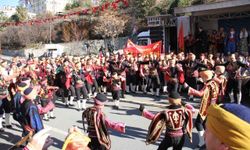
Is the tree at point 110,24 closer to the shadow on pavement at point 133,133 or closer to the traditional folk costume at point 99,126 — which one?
the shadow on pavement at point 133,133

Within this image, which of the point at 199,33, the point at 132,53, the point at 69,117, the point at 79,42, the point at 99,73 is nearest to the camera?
the point at 69,117

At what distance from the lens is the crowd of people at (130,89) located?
609 cm

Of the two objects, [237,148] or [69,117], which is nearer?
[237,148]

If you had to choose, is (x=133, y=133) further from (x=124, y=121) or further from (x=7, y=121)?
(x=7, y=121)

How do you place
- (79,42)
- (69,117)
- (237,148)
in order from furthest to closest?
(79,42), (69,117), (237,148)

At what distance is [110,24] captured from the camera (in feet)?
123

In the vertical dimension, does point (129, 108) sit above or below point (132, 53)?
below

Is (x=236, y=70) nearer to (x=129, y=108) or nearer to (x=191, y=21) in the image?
(x=129, y=108)

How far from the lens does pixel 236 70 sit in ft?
37.8

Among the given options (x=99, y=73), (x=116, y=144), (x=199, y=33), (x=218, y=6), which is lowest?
(x=116, y=144)

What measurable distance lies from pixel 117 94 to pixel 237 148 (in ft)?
35.6

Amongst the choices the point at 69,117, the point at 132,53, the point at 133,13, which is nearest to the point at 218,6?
the point at 132,53

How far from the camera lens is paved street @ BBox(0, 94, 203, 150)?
8.36m

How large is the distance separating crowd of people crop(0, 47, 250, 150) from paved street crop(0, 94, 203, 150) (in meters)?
0.38
